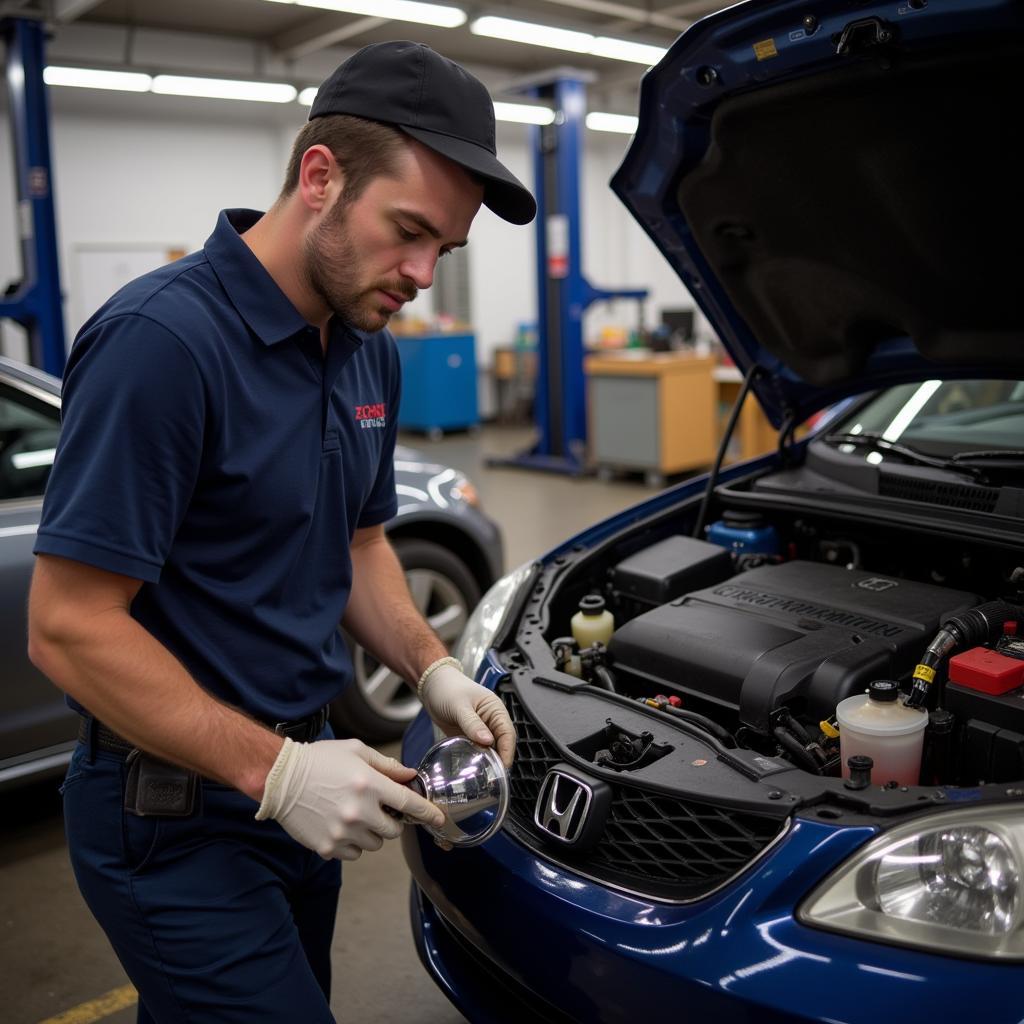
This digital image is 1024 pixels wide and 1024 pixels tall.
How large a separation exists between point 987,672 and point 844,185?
928mm

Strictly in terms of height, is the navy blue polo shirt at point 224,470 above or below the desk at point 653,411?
above

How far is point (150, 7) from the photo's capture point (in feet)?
32.2

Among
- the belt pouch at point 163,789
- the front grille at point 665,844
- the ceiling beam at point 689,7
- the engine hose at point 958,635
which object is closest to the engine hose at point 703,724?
the front grille at point 665,844

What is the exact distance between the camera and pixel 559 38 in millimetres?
8156

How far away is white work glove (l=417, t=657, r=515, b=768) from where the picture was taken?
62.3 inches

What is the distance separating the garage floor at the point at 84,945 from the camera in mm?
2213

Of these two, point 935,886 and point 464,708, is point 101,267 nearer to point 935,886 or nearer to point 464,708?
point 464,708

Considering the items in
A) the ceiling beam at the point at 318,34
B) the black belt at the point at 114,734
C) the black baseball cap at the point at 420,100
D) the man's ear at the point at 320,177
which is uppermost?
the ceiling beam at the point at 318,34

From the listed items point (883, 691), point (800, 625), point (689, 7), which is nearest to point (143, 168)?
point (689, 7)

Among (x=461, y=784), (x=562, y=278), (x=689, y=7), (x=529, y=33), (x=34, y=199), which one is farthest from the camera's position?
(x=689, y=7)

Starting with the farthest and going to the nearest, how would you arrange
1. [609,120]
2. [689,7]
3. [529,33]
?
[609,120] < [689,7] < [529,33]

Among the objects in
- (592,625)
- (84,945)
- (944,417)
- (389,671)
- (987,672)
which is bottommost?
(84,945)

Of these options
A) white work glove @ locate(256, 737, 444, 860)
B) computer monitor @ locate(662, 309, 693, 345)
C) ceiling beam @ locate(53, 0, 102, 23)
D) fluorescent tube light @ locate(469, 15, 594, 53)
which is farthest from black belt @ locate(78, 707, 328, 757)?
computer monitor @ locate(662, 309, 693, 345)

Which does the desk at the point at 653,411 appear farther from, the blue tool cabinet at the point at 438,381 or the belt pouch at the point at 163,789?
the belt pouch at the point at 163,789
